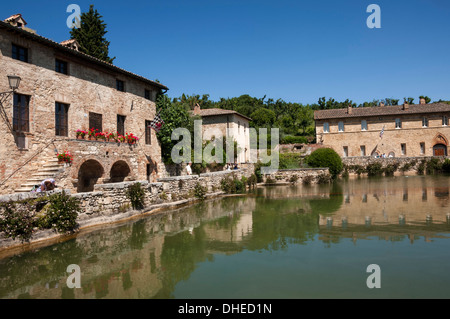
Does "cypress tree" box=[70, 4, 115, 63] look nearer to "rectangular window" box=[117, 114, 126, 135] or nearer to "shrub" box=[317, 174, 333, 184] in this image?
"rectangular window" box=[117, 114, 126, 135]

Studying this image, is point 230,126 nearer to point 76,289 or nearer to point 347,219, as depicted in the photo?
point 347,219

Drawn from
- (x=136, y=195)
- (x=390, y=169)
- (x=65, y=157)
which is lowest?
(x=136, y=195)

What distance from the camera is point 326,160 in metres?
29.9

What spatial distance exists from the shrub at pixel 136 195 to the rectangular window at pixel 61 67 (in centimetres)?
720

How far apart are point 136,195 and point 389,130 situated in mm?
38490

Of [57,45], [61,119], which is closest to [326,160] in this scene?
[61,119]

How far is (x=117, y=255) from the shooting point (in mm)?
Result: 7883

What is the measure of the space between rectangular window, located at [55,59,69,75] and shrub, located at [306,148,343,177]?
2368 cm

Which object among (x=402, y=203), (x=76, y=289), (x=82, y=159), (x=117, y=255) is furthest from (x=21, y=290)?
(x=402, y=203)

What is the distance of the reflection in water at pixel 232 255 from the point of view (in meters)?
5.66

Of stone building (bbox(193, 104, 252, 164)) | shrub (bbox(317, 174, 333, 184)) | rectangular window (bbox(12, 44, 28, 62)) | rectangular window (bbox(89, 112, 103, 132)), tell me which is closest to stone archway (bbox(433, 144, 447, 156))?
shrub (bbox(317, 174, 333, 184))

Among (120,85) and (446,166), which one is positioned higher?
(120,85)

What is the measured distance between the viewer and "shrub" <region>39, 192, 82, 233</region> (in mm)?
9398

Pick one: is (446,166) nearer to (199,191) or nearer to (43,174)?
(199,191)
